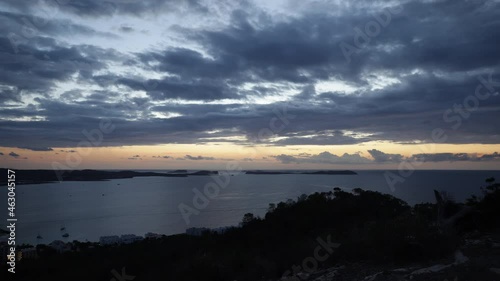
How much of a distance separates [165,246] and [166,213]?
4655 centimetres

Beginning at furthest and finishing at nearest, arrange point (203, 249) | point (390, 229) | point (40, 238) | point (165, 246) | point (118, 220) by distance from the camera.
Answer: point (118, 220)
point (40, 238)
point (165, 246)
point (203, 249)
point (390, 229)

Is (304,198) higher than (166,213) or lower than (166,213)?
higher

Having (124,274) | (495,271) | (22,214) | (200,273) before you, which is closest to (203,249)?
(124,274)

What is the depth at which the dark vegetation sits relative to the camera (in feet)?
20.0

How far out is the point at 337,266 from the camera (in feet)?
20.9

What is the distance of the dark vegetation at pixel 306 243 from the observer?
6.08 m

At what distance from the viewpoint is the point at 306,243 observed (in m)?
8.73

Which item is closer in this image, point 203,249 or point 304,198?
point 203,249

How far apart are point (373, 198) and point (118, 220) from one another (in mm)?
46465

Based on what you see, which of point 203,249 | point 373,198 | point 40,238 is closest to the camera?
point 203,249

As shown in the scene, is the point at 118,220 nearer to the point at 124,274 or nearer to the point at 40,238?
the point at 40,238

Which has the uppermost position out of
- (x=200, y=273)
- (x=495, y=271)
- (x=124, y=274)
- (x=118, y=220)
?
(x=495, y=271)

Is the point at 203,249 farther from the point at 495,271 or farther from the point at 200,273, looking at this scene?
the point at 495,271

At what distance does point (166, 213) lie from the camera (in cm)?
5928
